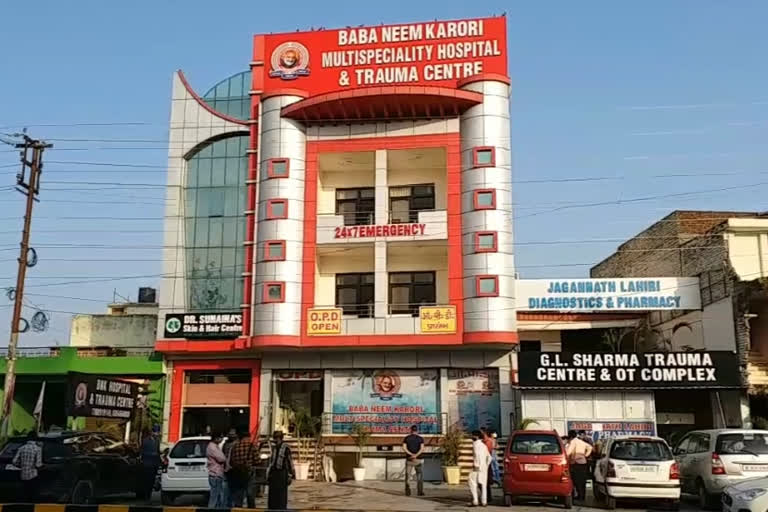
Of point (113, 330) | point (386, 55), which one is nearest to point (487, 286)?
point (386, 55)

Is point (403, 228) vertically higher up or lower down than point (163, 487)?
higher up

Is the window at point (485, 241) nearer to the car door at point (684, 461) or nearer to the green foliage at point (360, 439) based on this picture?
the green foliage at point (360, 439)

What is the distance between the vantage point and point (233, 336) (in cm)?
2959

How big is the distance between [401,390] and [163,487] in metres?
11.9

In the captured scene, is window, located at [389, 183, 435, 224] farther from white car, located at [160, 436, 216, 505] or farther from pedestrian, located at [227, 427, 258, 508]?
pedestrian, located at [227, 427, 258, 508]

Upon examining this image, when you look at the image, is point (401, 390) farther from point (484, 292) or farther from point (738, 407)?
point (738, 407)

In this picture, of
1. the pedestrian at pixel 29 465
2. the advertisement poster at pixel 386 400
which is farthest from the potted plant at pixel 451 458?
the pedestrian at pixel 29 465

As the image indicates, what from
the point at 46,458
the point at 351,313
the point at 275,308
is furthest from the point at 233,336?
the point at 46,458

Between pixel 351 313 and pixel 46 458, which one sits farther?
pixel 351 313

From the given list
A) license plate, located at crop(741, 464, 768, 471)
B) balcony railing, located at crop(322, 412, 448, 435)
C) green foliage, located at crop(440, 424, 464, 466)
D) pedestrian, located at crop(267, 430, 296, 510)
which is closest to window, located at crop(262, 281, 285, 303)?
balcony railing, located at crop(322, 412, 448, 435)

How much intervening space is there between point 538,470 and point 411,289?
14.7 m

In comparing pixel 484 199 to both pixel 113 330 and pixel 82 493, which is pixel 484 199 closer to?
pixel 82 493

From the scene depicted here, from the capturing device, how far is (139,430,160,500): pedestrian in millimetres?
19141

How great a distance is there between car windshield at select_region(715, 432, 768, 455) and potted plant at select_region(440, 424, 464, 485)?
9060 mm
